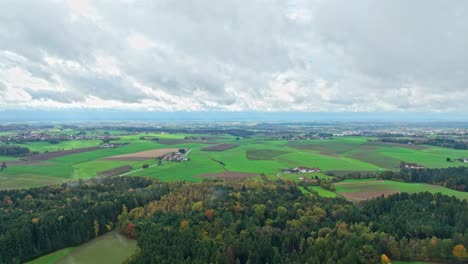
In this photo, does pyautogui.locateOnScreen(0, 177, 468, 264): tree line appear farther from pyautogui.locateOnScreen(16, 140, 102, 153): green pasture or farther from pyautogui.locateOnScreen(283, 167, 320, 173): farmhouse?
pyautogui.locateOnScreen(16, 140, 102, 153): green pasture

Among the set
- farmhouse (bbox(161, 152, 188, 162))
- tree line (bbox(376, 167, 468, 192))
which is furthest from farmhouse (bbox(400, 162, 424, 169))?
farmhouse (bbox(161, 152, 188, 162))

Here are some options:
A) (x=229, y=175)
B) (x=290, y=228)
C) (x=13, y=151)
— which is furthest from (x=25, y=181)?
(x=290, y=228)

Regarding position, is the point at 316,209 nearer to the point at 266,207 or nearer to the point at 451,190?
the point at 266,207

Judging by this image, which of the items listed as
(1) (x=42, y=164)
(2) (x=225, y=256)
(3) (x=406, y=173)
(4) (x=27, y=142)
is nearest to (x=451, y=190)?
(3) (x=406, y=173)

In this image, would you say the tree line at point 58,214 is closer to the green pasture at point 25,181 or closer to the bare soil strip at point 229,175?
the green pasture at point 25,181

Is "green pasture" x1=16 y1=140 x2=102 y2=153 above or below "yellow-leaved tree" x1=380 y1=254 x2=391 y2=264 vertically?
above

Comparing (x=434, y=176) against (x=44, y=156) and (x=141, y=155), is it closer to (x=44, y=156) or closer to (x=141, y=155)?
(x=141, y=155)
